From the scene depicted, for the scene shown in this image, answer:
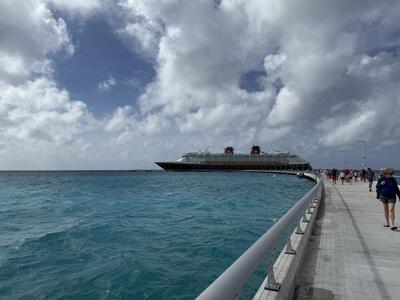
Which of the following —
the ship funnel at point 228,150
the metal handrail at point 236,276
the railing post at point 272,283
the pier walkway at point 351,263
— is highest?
the ship funnel at point 228,150

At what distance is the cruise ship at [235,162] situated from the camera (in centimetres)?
14375

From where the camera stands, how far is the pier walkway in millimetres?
4418

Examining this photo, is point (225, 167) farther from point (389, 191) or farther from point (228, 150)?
point (389, 191)

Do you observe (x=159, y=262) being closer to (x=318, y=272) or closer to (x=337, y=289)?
(x=318, y=272)

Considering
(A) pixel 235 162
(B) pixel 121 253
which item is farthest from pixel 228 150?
(B) pixel 121 253

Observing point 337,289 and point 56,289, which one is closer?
point 337,289

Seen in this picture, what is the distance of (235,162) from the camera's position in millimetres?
145375

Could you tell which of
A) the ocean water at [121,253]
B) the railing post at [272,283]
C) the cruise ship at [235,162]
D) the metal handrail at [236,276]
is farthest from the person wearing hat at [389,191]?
the cruise ship at [235,162]

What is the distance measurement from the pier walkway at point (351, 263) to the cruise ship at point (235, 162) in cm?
13464

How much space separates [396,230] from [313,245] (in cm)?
323

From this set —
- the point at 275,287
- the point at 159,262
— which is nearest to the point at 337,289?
the point at 275,287

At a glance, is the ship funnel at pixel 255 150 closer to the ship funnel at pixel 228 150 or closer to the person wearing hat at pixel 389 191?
the ship funnel at pixel 228 150

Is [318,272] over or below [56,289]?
Result: over

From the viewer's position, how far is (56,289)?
24.6ft
